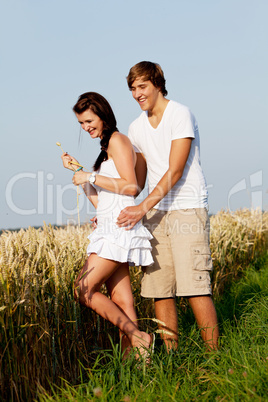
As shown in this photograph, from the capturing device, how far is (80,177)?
3121mm

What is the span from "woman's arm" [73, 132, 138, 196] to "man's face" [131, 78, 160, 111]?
15.2 inches

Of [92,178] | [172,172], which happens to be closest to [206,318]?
[172,172]

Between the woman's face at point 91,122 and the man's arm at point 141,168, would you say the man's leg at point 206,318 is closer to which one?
the man's arm at point 141,168

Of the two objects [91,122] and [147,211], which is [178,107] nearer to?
[91,122]

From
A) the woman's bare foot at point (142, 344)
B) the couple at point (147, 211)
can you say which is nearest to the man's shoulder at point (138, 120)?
the couple at point (147, 211)

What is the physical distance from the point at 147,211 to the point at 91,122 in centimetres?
73

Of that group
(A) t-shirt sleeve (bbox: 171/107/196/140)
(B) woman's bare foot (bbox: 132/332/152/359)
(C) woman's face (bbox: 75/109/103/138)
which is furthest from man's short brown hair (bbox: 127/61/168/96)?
(B) woman's bare foot (bbox: 132/332/152/359)

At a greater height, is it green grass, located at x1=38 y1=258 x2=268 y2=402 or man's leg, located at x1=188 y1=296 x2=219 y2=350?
man's leg, located at x1=188 y1=296 x2=219 y2=350

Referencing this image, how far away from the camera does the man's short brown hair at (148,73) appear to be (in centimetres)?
332

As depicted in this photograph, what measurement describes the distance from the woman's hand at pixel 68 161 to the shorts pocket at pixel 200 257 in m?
1.05

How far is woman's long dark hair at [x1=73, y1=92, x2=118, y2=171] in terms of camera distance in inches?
124

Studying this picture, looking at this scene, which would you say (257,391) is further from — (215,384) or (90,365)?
(90,365)

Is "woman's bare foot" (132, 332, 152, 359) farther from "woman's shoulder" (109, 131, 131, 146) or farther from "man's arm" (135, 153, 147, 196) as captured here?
"woman's shoulder" (109, 131, 131, 146)

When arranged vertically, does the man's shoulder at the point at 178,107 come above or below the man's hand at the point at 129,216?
above
